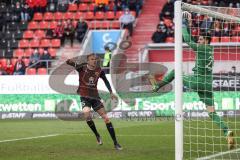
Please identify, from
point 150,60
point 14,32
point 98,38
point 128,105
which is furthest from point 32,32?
point 128,105

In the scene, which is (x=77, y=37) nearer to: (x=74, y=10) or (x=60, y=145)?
(x=74, y=10)

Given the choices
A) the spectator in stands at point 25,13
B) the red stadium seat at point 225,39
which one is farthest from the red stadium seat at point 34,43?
the red stadium seat at point 225,39

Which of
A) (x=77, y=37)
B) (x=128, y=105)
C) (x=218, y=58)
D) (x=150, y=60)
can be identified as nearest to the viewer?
(x=218, y=58)

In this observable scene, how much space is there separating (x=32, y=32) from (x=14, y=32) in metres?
1.05

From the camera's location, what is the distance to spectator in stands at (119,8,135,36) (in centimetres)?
3403

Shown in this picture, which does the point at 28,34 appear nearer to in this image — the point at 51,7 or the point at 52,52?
the point at 51,7

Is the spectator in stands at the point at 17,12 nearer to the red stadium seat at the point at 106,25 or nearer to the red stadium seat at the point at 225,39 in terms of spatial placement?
the red stadium seat at the point at 106,25

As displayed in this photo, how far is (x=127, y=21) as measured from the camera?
112ft

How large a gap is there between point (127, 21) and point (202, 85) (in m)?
20.7

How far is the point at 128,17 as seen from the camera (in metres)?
34.2

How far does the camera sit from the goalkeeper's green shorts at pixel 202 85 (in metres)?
13.6

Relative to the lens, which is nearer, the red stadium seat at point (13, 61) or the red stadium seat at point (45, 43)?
the red stadium seat at point (13, 61)

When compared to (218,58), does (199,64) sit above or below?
above

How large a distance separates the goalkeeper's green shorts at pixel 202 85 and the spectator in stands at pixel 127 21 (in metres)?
20.1
